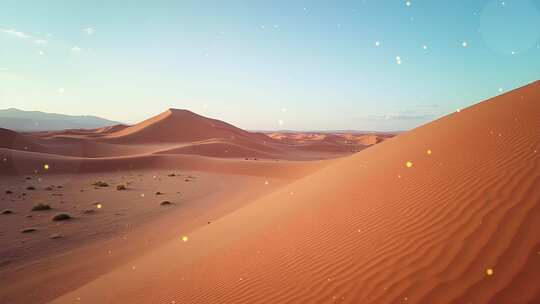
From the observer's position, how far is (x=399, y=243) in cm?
372

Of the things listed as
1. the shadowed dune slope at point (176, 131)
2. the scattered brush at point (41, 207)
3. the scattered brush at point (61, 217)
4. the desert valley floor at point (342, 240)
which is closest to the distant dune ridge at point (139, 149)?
the shadowed dune slope at point (176, 131)

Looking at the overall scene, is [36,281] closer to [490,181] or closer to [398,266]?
[398,266]

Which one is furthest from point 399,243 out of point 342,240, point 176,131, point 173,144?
point 176,131

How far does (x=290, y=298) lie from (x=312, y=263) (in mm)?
744

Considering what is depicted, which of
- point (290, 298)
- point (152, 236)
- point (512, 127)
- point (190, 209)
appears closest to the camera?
point (290, 298)

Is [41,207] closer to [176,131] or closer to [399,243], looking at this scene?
[399,243]

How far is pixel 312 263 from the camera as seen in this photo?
418 cm

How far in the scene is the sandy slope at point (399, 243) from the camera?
2.90m

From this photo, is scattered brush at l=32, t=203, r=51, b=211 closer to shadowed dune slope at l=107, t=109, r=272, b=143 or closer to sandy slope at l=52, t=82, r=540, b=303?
sandy slope at l=52, t=82, r=540, b=303

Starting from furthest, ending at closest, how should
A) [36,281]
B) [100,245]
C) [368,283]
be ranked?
1. [100,245]
2. [36,281]
3. [368,283]

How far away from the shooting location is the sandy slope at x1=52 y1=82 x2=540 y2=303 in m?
2.90

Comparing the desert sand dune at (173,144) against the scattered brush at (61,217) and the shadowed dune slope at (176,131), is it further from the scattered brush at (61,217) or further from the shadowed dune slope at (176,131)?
the scattered brush at (61,217)

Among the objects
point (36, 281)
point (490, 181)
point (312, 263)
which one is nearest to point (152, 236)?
point (36, 281)

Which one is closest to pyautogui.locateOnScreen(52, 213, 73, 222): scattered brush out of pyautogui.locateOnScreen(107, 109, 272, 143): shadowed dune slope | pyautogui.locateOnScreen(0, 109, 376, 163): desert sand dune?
pyautogui.locateOnScreen(0, 109, 376, 163): desert sand dune
